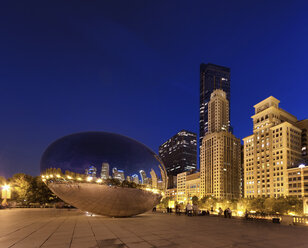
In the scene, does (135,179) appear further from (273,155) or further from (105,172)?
(273,155)

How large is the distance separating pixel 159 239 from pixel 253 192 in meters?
137

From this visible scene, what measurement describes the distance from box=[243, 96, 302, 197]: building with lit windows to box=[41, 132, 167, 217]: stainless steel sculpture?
118 meters

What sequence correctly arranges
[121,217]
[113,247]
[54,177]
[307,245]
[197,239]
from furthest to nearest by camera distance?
[121,217], [54,177], [197,239], [307,245], [113,247]

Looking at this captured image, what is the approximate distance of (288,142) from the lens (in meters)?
124

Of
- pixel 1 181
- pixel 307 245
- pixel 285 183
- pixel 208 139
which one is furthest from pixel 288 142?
pixel 307 245

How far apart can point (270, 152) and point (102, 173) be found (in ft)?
430

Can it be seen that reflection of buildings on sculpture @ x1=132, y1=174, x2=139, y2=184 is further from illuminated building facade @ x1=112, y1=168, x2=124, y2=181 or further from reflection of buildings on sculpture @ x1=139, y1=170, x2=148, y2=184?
illuminated building facade @ x1=112, y1=168, x2=124, y2=181

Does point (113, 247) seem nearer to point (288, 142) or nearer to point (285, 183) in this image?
point (285, 183)

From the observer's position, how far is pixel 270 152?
129 m

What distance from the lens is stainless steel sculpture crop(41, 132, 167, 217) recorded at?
15070 mm

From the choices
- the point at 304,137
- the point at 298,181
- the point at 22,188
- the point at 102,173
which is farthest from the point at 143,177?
the point at 304,137

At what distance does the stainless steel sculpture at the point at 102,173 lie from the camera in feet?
49.4


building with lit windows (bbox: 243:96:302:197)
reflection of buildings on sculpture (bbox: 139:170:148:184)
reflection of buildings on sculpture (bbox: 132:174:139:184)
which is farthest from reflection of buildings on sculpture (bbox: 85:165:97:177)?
building with lit windows (bbox: 243:96:302:197)

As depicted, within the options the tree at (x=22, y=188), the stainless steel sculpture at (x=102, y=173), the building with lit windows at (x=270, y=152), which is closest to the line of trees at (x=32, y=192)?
the tree at (x=22, y=188)
